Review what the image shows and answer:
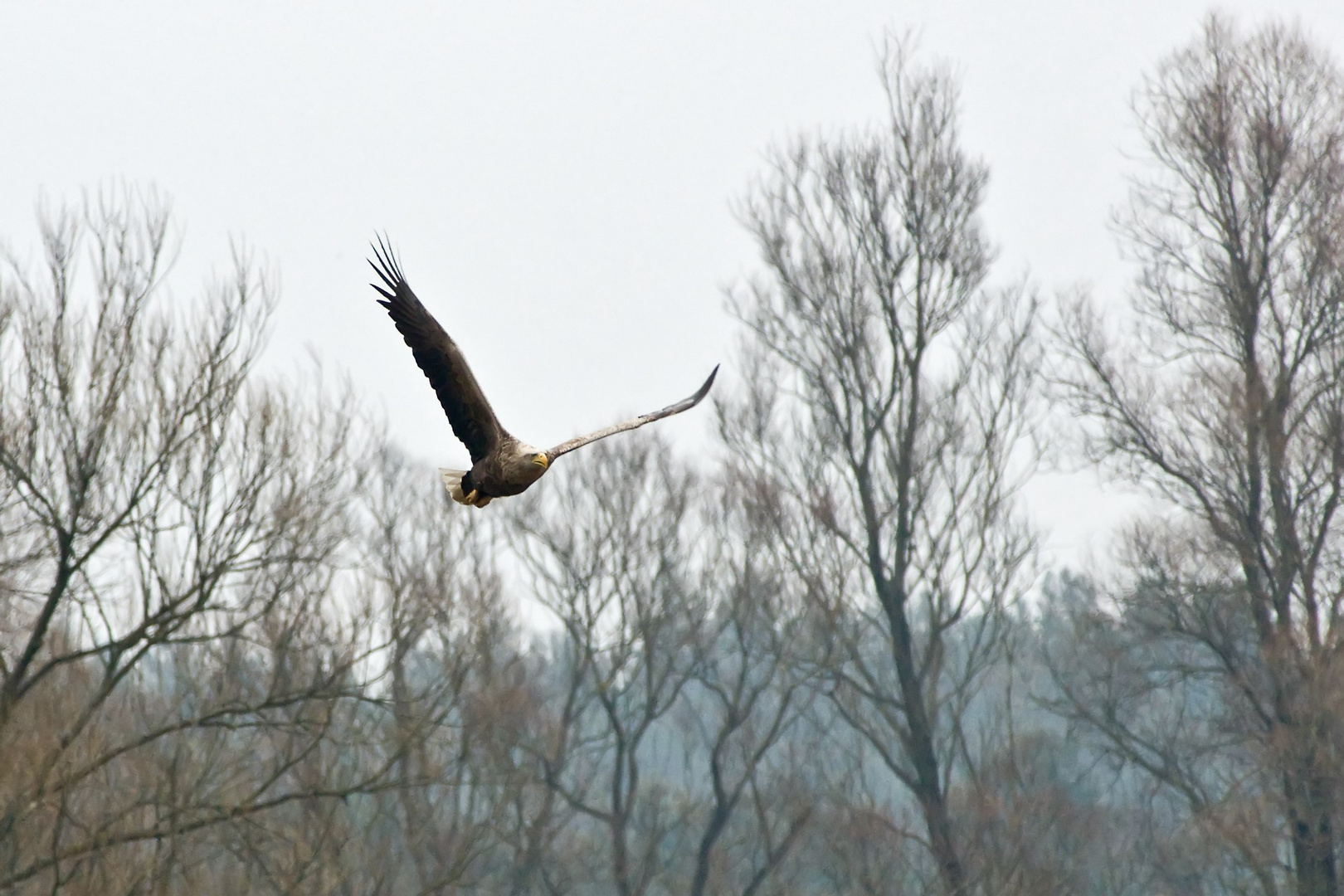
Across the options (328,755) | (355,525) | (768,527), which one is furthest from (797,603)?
(355,525)

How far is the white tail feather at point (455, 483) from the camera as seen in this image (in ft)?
25.6

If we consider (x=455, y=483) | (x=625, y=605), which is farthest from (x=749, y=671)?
(x=455, y=483)

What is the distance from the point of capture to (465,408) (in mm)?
7648

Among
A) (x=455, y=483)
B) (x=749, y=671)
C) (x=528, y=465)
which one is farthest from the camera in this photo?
(x=749, y=671)

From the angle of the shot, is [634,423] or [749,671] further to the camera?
[749,671]

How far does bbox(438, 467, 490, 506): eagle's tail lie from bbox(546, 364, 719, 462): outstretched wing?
520 millimetres

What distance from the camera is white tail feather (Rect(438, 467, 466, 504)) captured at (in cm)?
781

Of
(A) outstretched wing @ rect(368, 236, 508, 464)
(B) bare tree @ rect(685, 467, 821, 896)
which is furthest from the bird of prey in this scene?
(B) bare tree @ rect(685, 467, 821, 896)

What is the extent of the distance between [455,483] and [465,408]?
0.73m

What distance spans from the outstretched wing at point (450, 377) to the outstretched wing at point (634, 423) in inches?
15.3

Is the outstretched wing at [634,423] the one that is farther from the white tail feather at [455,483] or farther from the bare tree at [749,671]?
the bare tree at [749,671]

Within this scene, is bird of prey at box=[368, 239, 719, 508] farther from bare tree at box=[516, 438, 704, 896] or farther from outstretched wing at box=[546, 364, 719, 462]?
bare tree at box=[516, 438, 704, 896]

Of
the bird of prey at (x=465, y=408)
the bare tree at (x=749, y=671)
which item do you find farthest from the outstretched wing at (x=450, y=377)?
the bare tree at (x=749, y=671)

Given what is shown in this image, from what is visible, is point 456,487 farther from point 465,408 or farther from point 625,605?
point 625,605
